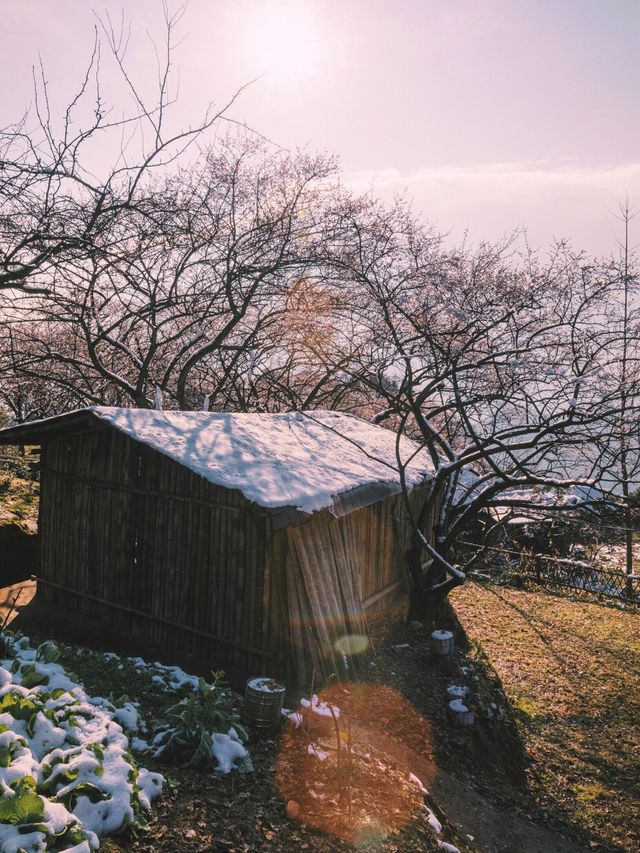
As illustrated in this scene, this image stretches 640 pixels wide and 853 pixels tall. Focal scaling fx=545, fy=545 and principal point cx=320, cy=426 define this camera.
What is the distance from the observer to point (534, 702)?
30.5ft

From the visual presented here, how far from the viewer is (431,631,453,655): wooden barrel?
9.62 meters

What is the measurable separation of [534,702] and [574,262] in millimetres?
10172

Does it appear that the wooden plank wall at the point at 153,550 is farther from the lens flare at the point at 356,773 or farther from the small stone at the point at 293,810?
the small stone at the point at 293,810

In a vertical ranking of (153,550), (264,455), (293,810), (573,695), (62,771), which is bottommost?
(573,695)

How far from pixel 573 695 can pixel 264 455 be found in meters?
6.91

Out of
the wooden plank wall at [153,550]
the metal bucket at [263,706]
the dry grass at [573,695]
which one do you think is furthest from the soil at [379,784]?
the wooden plank wall at [153,550]

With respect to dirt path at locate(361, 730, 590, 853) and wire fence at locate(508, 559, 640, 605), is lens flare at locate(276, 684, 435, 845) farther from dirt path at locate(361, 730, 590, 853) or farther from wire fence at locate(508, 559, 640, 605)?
wire fence at locate(508, 559, 640, 605)

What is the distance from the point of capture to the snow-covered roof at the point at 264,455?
A: 750cm

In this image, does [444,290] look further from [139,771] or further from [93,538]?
[139,771]

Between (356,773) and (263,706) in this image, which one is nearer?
(356,773)

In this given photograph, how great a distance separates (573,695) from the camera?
9.60 meters

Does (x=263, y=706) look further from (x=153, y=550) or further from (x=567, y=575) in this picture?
(x=567, y=575)

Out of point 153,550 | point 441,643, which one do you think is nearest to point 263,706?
point 153,550

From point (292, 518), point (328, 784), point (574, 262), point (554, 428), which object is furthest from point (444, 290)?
point (328, 784)
